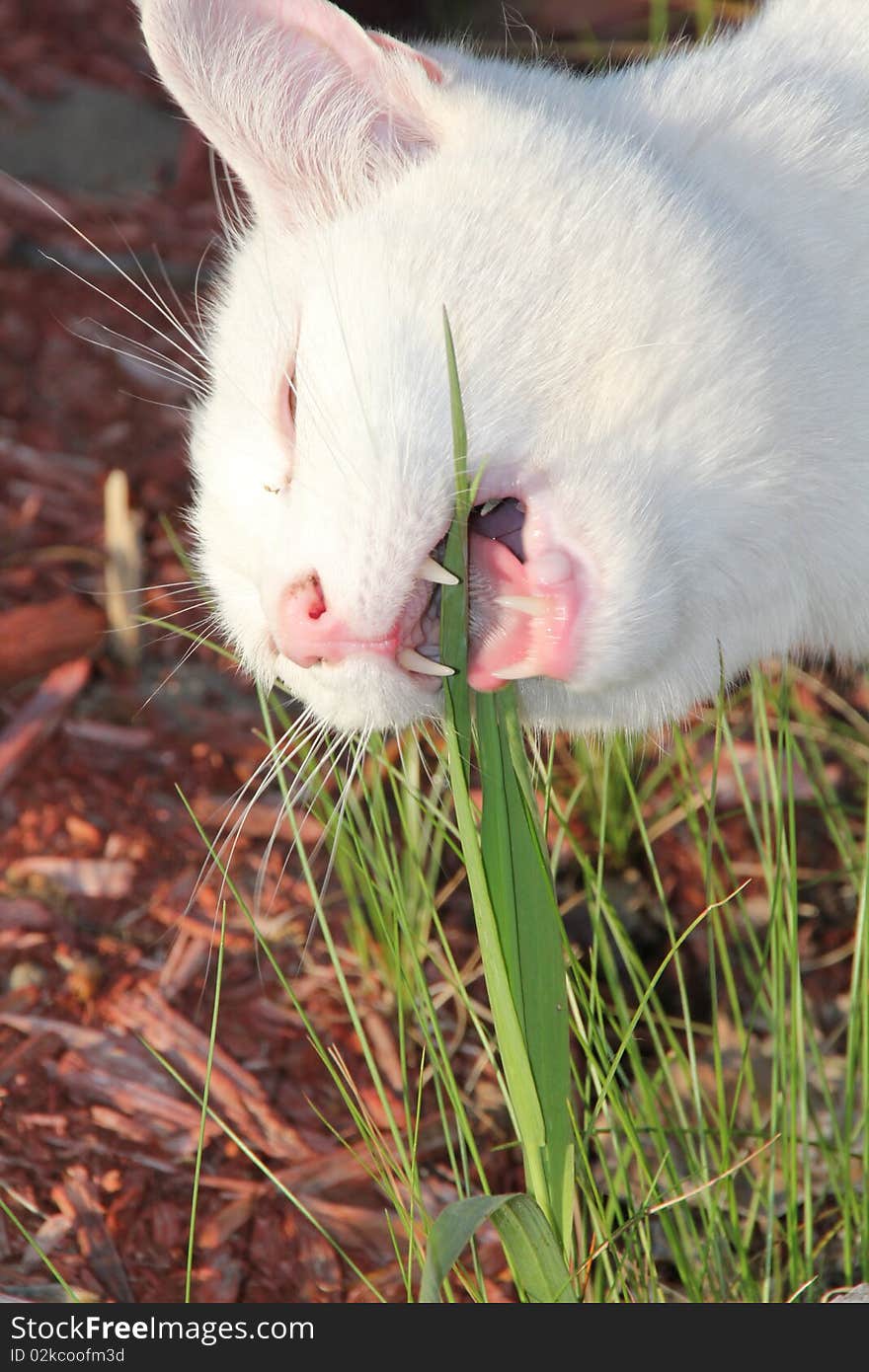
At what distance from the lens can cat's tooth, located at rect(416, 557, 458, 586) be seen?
1.17 m

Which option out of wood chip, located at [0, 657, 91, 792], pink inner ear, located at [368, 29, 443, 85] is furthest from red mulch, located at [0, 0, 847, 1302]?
pink inner ear, located at [368, 29, 443, 85]

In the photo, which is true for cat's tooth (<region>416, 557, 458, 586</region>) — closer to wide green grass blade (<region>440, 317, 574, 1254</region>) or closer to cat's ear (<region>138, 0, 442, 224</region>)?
wide green grass blade (<region>440, 317, 574, 1254</region>)

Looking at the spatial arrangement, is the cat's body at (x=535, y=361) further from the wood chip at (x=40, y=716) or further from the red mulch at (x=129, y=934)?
the wood chip at (x=40, y=716)

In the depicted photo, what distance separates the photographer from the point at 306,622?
1266 mm

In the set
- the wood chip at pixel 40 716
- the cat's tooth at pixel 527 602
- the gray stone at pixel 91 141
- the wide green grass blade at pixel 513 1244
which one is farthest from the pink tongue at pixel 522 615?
the gray stone at pixel 91 141

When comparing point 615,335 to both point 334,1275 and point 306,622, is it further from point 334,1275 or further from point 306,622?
point 334,1275

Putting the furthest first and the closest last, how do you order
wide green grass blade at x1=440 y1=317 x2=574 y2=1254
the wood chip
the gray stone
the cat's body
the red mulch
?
1. the gray stone
2. the wood chip
3. the red mulch
4. the cat's body
5. wide green grass blade at x1=440 y1=317 x2=574 y2=1254

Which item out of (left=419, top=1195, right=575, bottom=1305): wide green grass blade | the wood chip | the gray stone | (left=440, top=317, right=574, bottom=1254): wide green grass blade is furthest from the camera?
the gray stone

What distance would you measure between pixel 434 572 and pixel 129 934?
0.99 m

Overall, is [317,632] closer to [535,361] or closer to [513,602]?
[513,602]

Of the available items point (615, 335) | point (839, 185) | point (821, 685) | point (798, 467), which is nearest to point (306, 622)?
point (615, 335)

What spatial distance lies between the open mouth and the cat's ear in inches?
17.2

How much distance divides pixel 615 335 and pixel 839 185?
16.4 inches

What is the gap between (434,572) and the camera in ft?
3.94
